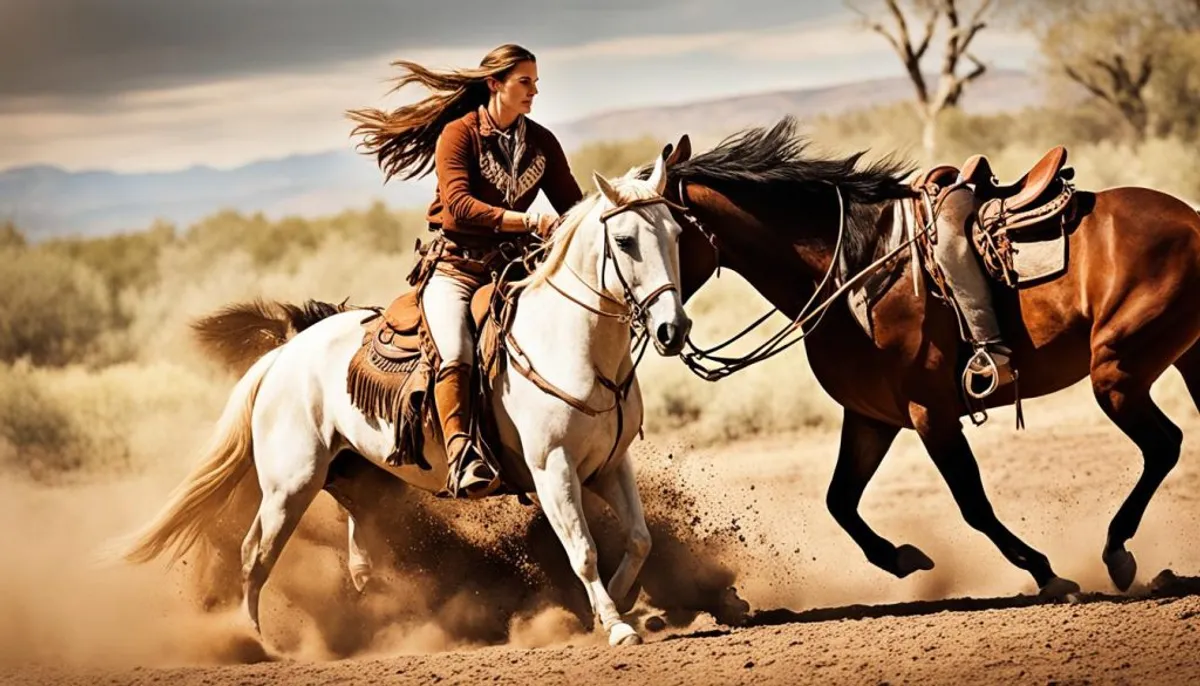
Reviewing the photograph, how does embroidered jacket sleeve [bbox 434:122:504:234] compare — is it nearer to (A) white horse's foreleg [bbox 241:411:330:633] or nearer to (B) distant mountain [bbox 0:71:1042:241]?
(A) white horse's foreleg [bbox 241:411:330:633]

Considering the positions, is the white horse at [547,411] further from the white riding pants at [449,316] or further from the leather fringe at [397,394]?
the white riding pants at [449,316]

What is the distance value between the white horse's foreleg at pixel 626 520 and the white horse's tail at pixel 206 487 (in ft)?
6.30

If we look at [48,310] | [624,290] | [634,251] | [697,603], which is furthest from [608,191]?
[48,310]

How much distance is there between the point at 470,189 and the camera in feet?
23.6

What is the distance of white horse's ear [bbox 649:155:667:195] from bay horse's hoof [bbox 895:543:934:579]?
1.97 m

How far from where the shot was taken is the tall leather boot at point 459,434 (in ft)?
22.9

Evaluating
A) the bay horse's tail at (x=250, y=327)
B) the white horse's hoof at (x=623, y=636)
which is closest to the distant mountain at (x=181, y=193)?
the bay horse's tail at (x=250, y=327)

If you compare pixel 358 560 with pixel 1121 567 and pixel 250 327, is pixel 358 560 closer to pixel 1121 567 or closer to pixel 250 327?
pixel 250 327

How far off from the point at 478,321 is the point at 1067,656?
267cm

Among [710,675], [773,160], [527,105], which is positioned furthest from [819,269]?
[710,675]

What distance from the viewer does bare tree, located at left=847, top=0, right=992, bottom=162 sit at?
25641 mm

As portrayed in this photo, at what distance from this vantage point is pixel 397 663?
23.2 feet

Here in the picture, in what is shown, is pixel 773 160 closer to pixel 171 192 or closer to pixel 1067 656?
pixel 1067 656

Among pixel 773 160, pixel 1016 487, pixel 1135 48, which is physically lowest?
pixel 1016 487
